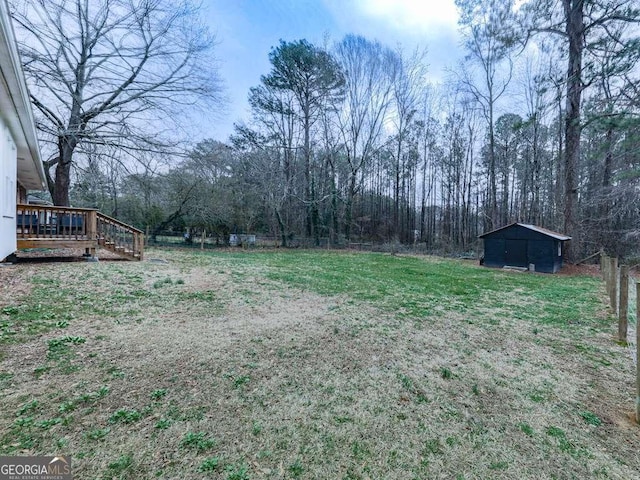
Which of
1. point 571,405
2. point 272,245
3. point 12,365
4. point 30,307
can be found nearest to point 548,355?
point 571,405

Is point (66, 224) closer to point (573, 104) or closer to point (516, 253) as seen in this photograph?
point (516, 253)

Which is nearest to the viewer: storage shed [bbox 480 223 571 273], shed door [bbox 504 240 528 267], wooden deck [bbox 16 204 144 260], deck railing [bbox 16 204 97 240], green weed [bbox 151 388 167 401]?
green weed [bbox 151 388 167 401]

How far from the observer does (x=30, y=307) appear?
3.98 metres

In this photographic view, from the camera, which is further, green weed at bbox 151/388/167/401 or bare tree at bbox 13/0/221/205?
bare tree at bbox 13/0/221/205

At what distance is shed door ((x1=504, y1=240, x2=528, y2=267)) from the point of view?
1249cm

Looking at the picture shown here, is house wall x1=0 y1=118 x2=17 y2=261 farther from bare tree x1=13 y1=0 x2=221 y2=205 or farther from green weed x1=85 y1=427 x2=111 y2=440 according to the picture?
green weed x1=85 y1=427 x2=111 y2=440

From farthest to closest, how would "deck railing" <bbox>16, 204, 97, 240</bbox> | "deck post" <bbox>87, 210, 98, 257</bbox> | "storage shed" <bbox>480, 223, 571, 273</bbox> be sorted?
"storage shed" <bbox>480, 223, 571, 273</bbox>, "deck post" <bbox>87, 210, 98, 257</bbox>, "deck railing" <bbox>16, 204, 97, 240</bbox>

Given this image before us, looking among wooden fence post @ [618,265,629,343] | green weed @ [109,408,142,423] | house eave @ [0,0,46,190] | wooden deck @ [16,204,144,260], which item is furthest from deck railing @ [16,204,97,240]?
wooden fence post @ [618,265,629,343]

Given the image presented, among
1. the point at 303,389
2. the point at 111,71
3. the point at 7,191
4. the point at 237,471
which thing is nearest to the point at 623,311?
the point at 303,389

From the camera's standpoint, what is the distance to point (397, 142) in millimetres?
23891

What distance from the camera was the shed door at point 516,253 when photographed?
1249 cm

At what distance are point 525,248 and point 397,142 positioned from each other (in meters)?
14.4

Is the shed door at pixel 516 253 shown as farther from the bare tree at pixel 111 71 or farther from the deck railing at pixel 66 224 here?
the deck railing at pixel 66 224

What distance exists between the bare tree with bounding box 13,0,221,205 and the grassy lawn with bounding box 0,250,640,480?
6.91 metres
